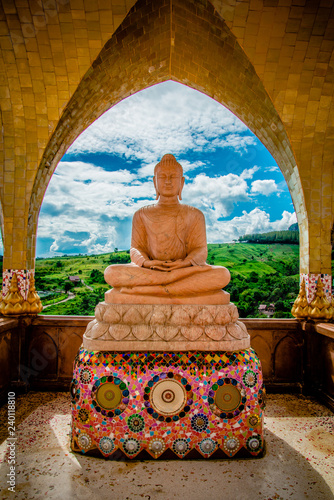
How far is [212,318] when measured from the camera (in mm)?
2508

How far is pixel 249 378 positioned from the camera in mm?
2422

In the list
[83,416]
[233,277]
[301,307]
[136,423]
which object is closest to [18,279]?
[83,416]

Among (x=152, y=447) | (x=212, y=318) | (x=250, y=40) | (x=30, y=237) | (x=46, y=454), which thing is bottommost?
(x=46, y=454)

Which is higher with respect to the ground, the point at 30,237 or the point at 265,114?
the point at 265,114

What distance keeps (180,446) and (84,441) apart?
75 centimetres

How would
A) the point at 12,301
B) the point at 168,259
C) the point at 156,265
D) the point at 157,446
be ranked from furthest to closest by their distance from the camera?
the point at 12,301 → the point at 168,259 → the point at 156,265 → the point at 157,446

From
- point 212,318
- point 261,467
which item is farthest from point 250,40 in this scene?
point 261,467

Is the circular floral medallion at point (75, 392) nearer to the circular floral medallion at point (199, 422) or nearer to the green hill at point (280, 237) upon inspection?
the circular floral medallion at point (199, 422)

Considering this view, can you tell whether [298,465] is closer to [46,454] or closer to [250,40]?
[46,454]

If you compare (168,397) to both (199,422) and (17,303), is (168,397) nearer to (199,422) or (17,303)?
A: (199,422)

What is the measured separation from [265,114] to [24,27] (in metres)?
3.30

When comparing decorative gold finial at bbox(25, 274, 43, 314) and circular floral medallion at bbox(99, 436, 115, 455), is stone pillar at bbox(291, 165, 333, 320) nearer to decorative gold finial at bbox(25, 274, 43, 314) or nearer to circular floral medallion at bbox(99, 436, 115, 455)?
circular floral medallion at bbox(99, 436, 115, 455)

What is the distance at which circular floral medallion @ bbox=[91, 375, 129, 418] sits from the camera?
235 centimetres

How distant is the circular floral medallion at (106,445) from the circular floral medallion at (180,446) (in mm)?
475
